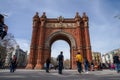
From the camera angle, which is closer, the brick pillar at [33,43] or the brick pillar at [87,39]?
the brick pillar at [33,43]

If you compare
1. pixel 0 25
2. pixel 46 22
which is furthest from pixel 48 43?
pixel 0 25

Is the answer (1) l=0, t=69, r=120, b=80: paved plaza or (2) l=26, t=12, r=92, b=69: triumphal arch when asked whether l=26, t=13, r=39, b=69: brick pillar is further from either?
(1) l=0, t=69, r=120, b=80: paved plaza

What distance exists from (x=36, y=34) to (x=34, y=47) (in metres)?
3.07

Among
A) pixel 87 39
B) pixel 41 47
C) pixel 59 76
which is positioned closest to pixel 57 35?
pixel 41 47

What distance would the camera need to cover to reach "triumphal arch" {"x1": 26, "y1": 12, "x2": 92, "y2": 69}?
3081 cm

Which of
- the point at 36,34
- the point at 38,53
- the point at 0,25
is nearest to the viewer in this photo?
the point at 0,25

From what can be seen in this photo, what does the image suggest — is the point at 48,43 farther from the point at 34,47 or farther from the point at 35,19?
the point at 35,19

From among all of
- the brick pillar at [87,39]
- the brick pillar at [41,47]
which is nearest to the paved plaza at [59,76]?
the brick pillar at [41,47]

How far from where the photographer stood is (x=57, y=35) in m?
33.1

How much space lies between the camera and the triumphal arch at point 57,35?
1213 inches

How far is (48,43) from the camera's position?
104ft

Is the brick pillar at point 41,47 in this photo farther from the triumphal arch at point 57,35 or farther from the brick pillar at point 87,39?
the brick pillar at point 87,39

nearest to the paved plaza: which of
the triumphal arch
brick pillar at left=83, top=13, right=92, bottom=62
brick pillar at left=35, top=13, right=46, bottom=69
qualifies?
brick pillar at left=35, top=13, right=46, bottom=69

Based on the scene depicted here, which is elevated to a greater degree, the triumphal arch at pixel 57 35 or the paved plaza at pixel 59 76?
the triumphal arch at pixel 57 35
